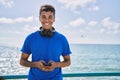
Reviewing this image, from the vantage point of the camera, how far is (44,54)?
10.3 ft

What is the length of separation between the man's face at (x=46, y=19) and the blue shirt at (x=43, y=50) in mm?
103

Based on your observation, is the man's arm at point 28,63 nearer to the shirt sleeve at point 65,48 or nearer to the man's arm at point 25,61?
the man's arm at point 25,61

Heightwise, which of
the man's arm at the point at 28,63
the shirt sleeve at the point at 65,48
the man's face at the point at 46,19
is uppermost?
the man's face at the point at 46,19

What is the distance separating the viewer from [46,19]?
10.4ft

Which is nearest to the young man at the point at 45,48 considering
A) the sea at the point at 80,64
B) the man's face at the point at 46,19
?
the man's face at the point at 46,19

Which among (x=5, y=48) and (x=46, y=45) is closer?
(x=46, y=45)

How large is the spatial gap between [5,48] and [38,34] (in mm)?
87392

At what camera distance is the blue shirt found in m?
3.15

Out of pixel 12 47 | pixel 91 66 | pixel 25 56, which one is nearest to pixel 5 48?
pixel 12 47

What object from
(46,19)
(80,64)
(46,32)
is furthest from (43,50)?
(80,64)

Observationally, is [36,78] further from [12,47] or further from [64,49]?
[12,47]

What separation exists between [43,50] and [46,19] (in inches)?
10.6

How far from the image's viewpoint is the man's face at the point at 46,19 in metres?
3.16

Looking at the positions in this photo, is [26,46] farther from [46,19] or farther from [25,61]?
[46,19]
